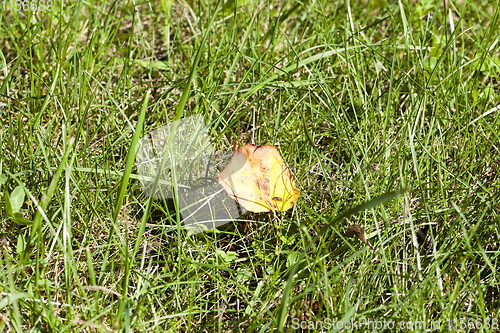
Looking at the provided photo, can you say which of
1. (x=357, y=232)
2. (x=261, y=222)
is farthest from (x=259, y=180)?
(x=357, y=232)

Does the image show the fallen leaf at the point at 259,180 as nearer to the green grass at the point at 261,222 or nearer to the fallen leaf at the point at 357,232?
the green grass at the point at 261,222

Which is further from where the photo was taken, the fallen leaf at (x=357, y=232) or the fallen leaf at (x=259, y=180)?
the fallen leaf at (x=259, y=180)

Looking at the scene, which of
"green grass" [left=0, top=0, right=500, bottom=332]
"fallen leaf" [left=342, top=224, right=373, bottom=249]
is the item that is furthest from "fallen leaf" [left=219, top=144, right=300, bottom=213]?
"fallen leaf" [left=342, top=224, right=373, bottom=249]

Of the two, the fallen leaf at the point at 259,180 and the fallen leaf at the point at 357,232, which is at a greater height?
the fallen leaf at the point at 259,180

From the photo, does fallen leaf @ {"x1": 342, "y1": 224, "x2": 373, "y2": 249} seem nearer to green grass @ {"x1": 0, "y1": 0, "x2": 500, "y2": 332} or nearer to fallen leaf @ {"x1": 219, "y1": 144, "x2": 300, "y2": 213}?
green grass @ {"x1": 0, "y1": 0, "x2": 500, "y2": 332}

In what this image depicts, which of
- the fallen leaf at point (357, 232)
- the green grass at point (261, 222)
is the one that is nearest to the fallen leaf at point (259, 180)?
the green grass at point (261, 222)

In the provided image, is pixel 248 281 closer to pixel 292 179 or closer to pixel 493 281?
pixel 292 179

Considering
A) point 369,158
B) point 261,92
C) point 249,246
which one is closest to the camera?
point 249,246

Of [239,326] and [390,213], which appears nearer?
[239,326]

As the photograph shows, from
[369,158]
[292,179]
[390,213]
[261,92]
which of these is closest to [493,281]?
[390,213]
